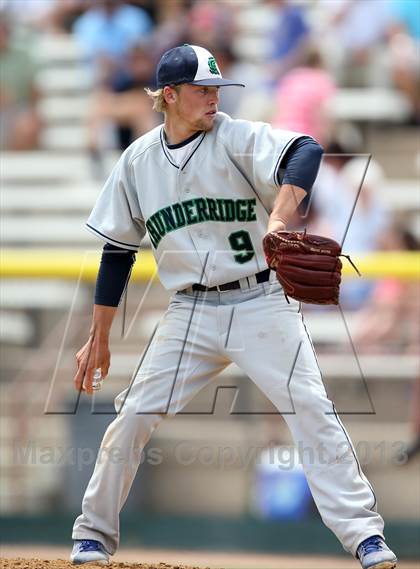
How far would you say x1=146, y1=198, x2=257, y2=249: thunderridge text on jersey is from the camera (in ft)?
13.5

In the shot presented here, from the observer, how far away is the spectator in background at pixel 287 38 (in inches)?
313

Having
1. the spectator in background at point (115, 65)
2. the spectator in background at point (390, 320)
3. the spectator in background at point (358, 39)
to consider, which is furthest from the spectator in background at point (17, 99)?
the spectator in background at point (390, 320)

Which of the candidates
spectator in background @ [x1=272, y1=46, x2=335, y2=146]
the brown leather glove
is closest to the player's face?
the brown leather glove

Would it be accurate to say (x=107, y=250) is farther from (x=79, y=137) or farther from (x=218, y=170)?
(x=79, y=137)

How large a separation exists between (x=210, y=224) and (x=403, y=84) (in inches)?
163

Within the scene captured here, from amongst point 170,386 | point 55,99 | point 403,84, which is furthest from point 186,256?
point 55,99

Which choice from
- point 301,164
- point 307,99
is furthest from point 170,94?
point 307,99

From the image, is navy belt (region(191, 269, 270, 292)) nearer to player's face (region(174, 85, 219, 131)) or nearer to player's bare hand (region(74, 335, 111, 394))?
player's bare hand (region(74, 335, 111, 394))

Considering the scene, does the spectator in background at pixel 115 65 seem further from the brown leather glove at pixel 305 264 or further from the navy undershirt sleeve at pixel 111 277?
the brown leather glove at pixel 305 264

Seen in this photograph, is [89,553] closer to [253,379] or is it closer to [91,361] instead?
[91,361]

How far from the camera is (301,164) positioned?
3.92 meters

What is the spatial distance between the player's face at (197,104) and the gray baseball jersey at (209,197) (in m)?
0.07

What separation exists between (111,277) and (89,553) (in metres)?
1.00

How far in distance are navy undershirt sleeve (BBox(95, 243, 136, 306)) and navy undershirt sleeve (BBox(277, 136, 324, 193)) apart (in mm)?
723
